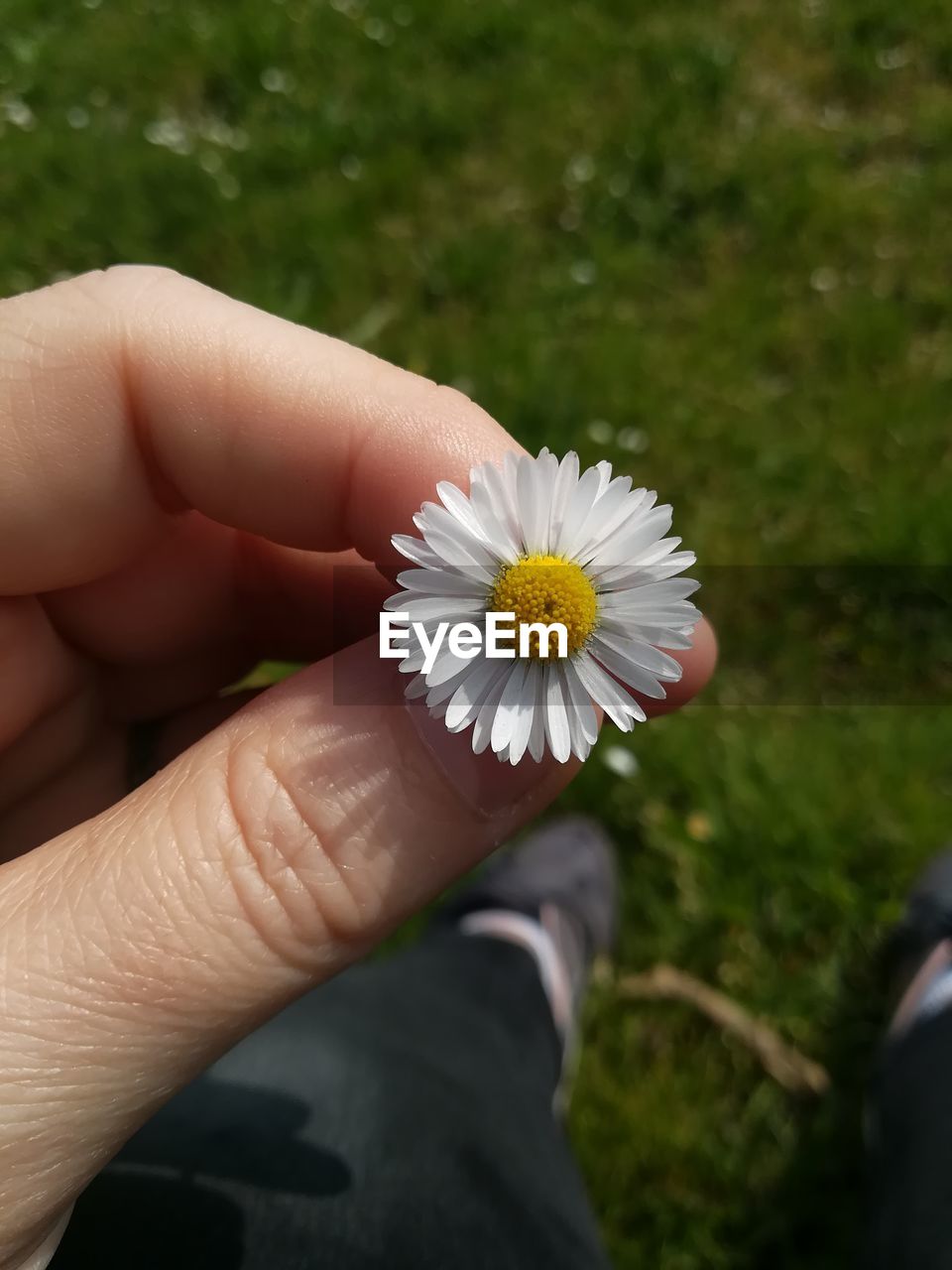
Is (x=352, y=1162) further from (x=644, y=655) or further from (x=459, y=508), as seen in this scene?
(x=459, y=508)


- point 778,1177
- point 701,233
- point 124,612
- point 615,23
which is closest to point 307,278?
point 701,233

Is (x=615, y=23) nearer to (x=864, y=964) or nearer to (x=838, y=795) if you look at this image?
(x=838, y=795)

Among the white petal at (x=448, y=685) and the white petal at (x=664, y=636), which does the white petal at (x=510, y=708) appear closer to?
the white petal at (x=448, y=685)

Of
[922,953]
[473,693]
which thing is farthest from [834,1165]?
[473,693]

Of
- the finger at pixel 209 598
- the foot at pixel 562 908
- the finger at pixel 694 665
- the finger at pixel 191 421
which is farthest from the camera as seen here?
the foot at pixel 562 908

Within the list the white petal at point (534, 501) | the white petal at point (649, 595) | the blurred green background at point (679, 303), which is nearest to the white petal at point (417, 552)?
the white petal at point (534, 501)

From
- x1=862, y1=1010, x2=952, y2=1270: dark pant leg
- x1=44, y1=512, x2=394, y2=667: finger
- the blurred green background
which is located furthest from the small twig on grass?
x1=44, y1=512, x2=394, y2=667: finger
